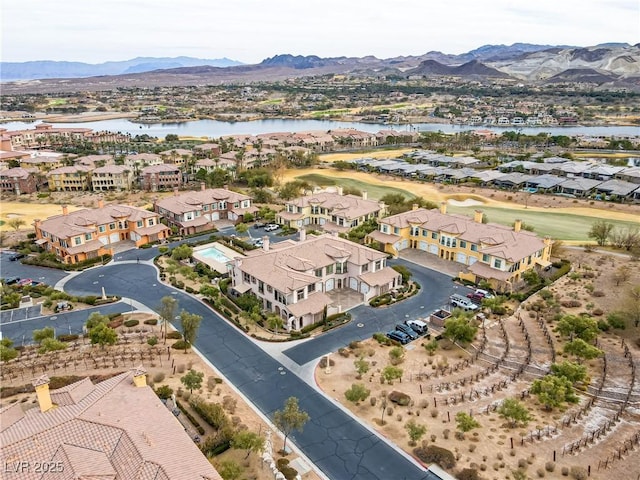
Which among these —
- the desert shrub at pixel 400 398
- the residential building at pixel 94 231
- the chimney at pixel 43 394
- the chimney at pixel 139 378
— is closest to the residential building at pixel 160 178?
the residential building at pixel 94 231

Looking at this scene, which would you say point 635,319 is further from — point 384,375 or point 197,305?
point 197,305

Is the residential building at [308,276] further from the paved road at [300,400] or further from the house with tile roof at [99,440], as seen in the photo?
the house with tile roof at [99,440]

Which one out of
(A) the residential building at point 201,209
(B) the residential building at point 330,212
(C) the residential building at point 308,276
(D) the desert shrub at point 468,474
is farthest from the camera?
(A) the residential building at point 201,209

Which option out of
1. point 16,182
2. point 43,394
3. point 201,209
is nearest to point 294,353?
point 43,394

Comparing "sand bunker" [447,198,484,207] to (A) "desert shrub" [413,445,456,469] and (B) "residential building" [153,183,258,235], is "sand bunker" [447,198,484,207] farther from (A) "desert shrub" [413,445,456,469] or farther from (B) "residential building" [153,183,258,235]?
(A) "desert shrub" [413,445,456,469]

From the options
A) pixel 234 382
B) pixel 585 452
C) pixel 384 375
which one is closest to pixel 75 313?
pixel 234 382

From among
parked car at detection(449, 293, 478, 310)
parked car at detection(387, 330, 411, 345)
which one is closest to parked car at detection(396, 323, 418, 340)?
parked car at detection(387, 330, 411, 345)
